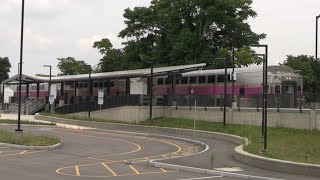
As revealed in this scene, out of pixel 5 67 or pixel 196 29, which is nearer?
pixel 196 29

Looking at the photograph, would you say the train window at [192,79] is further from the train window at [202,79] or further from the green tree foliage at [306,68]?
the green tree foliage at [306,68]

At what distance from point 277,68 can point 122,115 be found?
56.3 ft

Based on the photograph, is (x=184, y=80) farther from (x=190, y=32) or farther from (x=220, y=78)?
(x=190, y=32)

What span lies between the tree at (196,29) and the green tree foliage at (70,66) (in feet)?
169

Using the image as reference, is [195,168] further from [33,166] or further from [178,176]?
[33,166]

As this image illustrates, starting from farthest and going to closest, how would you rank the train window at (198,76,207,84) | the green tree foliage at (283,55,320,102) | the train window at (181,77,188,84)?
the green tree foliage at (283,55,320,102) < the train window at (181,77,188,84) < the train window at (198,76,207,84)

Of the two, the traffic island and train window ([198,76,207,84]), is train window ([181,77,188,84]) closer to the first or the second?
train window ([198,76,207,84])

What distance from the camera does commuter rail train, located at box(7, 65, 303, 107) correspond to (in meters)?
40.0

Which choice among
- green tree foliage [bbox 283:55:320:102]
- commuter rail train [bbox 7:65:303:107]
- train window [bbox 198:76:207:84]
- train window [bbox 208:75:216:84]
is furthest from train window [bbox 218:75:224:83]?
green tree foliage [bbox 283:55:320:102]

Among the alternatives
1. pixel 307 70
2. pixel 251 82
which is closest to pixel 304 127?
pixel 251 82

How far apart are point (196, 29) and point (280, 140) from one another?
4404cm

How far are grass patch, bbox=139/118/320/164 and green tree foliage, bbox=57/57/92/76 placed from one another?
8715cm

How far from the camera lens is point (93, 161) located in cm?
2103

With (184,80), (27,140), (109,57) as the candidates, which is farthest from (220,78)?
(109,57)
